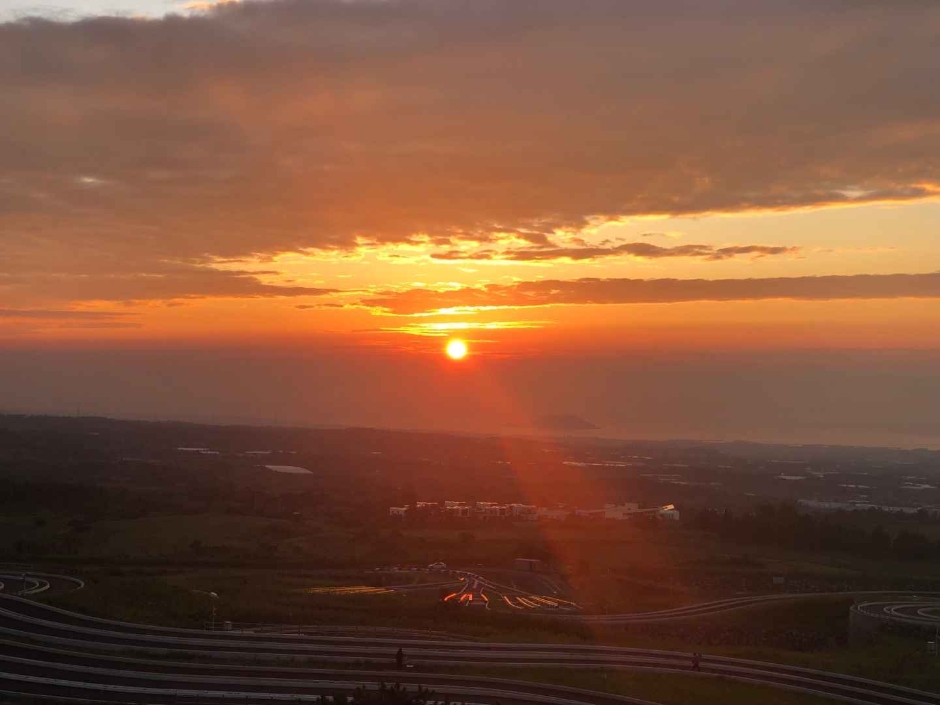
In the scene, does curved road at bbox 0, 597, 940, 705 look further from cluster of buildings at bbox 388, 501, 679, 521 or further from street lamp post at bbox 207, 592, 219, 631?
cluster of buildings at bbox 388, 501, 679, 521

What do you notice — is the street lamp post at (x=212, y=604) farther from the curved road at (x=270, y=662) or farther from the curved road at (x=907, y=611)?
the curved road at (x=907, y=611)

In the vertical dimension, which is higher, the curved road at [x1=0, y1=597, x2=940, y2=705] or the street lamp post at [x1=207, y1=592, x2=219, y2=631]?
the street lamp post at [x1=207, y1=592, x2=219, y2=631]

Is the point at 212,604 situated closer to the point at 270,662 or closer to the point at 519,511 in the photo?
the point at 270,662

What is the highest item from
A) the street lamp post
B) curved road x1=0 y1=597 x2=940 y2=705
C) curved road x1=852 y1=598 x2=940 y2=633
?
the street lamp post

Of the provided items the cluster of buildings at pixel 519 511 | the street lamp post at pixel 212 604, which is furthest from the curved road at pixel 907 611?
the cluster of buildings at pixel 519 511

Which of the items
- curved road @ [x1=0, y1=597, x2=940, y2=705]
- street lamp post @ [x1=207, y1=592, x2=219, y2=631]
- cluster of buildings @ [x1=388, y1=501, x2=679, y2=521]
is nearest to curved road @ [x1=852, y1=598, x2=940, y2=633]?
curved road @ [x1=0, y1=597, x2=940, y2=705]
